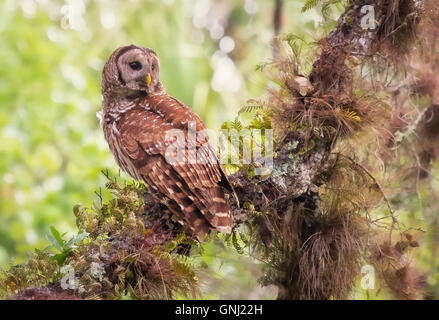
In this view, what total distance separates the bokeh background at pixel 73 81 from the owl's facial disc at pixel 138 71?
1611 mm

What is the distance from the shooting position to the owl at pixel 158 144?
2412mm

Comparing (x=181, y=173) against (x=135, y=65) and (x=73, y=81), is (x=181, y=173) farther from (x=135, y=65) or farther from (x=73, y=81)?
(x=73, y=81)

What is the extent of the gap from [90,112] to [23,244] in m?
1.82

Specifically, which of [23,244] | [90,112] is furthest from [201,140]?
[90,112]

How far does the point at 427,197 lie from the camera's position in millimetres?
3381

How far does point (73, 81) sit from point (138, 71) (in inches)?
130

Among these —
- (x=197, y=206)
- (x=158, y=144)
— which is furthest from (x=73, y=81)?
(x=197, y=206)

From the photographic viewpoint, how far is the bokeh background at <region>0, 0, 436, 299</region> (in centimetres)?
560

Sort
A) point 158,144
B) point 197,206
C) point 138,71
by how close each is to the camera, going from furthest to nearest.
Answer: point 138,71, point 158,144, point 197,206

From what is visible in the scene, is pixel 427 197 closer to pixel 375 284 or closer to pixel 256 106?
pixel 375 284

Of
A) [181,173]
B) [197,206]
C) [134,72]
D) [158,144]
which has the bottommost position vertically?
[197,206]

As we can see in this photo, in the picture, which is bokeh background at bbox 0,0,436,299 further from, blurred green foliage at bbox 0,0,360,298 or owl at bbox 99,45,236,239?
owl at bbox 99,45,236,239

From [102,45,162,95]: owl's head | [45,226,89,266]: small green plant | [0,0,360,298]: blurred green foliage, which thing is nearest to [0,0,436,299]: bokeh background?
[0,0,360,298]: blurred green foliage

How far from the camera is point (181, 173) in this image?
251 centimetres
